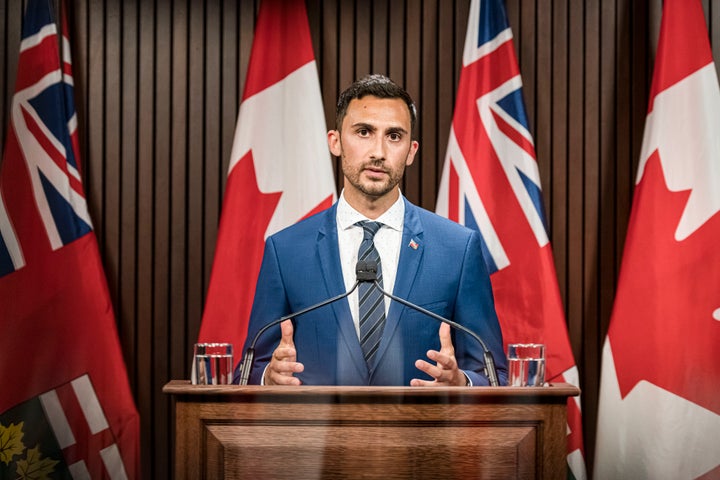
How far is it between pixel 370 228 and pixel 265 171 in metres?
1.00

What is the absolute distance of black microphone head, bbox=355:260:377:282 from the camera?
5.59ft

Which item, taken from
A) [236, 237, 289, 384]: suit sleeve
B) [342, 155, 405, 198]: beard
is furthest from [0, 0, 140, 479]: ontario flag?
[342, 155, 405, 198]: beard

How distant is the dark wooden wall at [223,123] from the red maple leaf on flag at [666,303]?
317 mm

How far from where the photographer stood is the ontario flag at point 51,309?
298 centimetres

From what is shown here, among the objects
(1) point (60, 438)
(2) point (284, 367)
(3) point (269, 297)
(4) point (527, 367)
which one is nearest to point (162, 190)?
(1) point (60, 438)

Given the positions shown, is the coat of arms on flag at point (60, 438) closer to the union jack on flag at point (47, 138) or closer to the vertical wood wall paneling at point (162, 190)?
the vertical wood wall paneling at point (162, 190)

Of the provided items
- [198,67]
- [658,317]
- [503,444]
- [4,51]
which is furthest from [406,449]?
[4,51]

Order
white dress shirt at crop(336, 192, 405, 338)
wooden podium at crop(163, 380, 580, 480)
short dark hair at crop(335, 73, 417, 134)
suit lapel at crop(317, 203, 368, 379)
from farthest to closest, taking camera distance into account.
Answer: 1. short dark hair at crop(335, 73, 417, 134)
2. white dress shirt at crop(336, 192, 405, 338)
3. suit lapel at crop(317, 203, 368, 379)
4. wooden podium at crop(163, 380, 580, 480)

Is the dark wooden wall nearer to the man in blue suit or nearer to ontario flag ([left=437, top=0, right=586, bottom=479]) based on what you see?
ontario flag ([left=437, top=0, right=586, bottom=479])

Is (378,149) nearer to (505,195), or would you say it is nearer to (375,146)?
(375,146)

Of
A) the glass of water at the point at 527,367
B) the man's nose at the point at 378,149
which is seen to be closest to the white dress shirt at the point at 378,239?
the man's nose at the point at 378,149

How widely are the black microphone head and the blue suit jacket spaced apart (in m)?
0.43

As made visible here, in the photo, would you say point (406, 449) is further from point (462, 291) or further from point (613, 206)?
point (613, 206)

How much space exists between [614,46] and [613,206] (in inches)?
27.0
